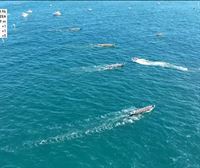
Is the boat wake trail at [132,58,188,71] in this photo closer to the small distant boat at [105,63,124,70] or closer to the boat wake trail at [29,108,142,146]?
the small distant boat at [105,63,124,70]

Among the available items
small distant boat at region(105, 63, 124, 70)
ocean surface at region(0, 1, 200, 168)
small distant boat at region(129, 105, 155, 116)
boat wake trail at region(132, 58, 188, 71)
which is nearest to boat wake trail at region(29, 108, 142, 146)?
ocean surface at region(0, 1, 200, 168)

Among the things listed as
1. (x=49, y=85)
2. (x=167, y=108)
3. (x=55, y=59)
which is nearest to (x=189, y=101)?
(x=167, y=108)

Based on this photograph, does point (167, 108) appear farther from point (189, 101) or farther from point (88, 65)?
point (88, 65)

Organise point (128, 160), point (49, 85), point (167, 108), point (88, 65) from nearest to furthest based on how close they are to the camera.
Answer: point (128, 160), point (167, 108), point (49, 85), point (88, 65)

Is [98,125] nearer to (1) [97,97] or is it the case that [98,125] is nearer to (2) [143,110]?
(2) [143,110]

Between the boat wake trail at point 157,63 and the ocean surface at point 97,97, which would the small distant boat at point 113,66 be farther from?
the boat wake trail at point 157,63

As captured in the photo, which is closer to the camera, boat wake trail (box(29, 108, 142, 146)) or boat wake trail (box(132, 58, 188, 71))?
boat wake trail (box(29, 108, 142, 146))
